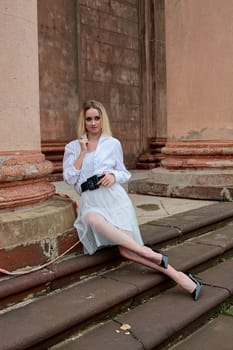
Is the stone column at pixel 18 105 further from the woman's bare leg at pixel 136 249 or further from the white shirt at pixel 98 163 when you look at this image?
the woman's bare leg at pixel 136 249

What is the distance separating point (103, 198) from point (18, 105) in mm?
885

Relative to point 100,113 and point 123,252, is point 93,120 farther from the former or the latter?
point 123,252

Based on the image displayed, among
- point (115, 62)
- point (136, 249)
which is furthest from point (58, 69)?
point (136, 249)

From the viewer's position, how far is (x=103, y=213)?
3.27 metres

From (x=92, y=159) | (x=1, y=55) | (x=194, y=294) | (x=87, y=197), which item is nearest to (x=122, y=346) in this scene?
(x=194, y=294)

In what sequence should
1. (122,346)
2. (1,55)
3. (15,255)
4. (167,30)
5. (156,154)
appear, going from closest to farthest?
1. (122,346)
2. (15,255)
3. (1,55)
4. (167,30)
5. (156,154)

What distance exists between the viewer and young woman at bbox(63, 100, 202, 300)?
10.4 ft

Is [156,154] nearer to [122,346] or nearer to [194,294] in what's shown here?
[194,294]

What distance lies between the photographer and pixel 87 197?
335cm

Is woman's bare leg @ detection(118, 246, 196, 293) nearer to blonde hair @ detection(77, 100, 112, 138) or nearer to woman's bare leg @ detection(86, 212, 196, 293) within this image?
woman's bare leg @ detection(86, 212, 196, 293)

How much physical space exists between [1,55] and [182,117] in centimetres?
383

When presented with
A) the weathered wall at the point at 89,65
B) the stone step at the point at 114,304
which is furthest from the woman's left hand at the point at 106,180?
the weathered wall at the point at 89,65

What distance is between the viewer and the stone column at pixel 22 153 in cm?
292

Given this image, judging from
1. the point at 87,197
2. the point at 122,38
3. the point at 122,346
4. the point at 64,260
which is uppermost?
the point at 122,38
